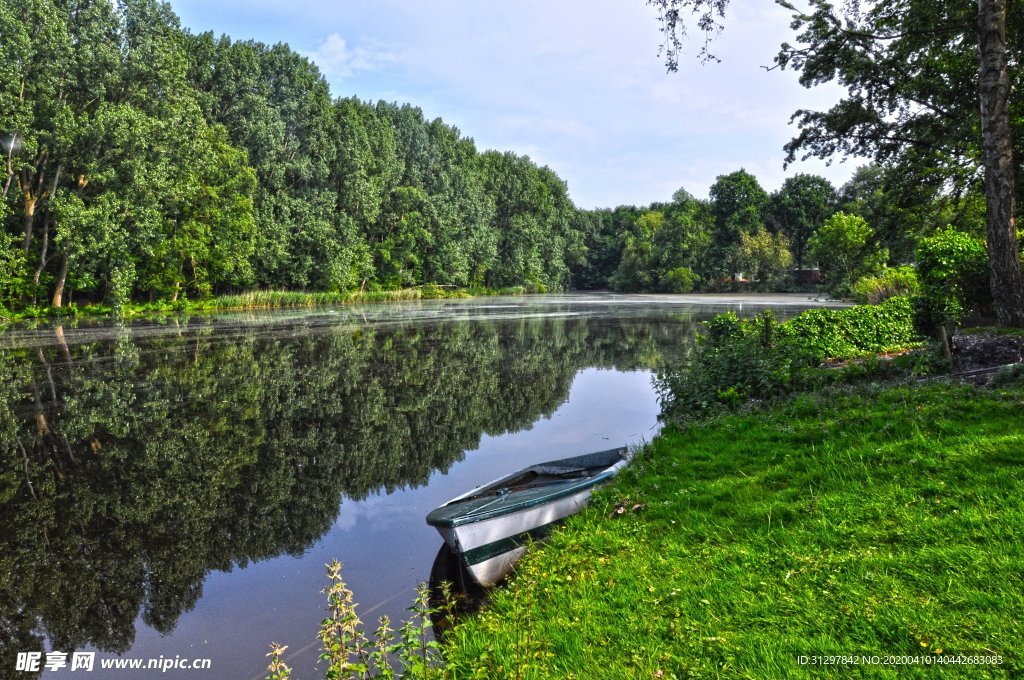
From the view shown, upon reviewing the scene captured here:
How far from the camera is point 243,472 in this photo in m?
8.29

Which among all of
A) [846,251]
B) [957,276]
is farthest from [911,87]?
[846,251]

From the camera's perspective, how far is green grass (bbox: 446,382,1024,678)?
3.28 meters

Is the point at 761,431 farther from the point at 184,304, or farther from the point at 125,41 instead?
the point at 125,41

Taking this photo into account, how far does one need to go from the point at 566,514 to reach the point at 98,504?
577 centimetres

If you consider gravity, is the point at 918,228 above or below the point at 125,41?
below

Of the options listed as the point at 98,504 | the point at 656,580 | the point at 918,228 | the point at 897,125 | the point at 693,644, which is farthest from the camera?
the point at 918,228

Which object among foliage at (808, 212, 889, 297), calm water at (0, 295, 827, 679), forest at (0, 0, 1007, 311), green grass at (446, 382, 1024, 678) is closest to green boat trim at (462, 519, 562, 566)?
green grass at (446, 382, 1024, 678)

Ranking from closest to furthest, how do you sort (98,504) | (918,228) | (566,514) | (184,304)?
(566,514), (98,504), (918,228), (184,304)

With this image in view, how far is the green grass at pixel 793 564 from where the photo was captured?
129 inches

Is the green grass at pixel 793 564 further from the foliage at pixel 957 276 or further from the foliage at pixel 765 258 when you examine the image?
the foliage at pixel 765 258

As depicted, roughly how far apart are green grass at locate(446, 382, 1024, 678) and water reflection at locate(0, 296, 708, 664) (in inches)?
127

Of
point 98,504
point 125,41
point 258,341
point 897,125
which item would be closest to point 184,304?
point 125,41

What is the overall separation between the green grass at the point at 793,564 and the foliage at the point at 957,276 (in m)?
6.69

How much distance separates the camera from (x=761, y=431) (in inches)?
290
